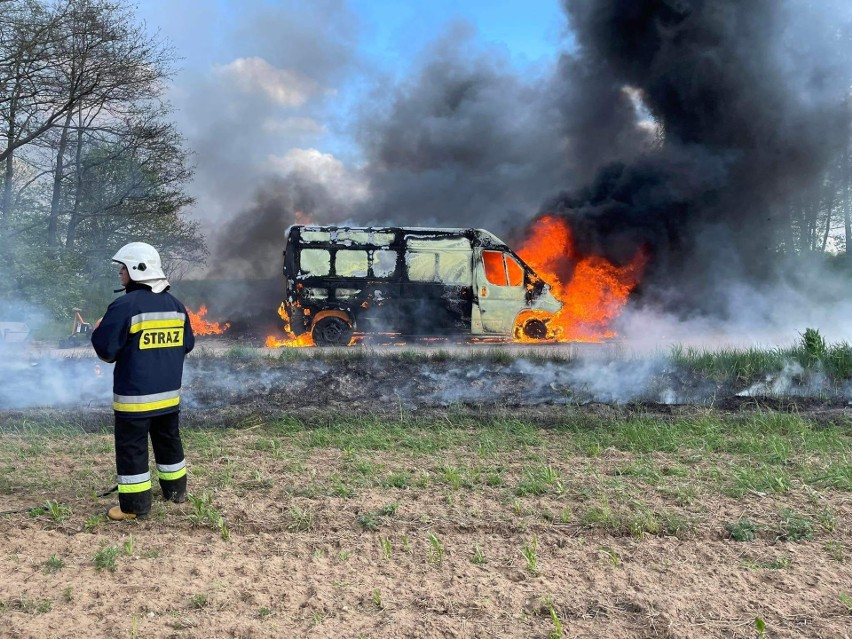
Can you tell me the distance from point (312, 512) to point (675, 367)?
5879 millimetres

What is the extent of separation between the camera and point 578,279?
15.4 meters

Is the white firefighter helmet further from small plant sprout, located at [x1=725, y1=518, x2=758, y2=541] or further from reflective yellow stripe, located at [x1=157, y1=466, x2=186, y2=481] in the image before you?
small plant sprout, located at [x1=725, y1=518, x2=758, y2=541]

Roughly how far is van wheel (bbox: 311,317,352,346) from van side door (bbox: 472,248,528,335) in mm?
2630

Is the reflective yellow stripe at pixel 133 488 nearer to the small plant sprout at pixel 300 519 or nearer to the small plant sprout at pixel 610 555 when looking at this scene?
the small plant sprout at pixel 300 519

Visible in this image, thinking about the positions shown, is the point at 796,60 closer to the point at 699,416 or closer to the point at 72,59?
the point at 699,416

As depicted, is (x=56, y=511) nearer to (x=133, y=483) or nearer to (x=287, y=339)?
(x=133, y=483)

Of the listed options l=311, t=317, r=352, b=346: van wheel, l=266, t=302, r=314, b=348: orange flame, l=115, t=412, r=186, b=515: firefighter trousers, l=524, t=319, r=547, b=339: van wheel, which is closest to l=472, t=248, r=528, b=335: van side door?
l=524, t=319, r=547, b=339: van wheel

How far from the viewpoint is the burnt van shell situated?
1209cm

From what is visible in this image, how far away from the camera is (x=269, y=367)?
820cm

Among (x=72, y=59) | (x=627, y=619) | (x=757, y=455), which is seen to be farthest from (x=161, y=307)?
(x=72, y=59)

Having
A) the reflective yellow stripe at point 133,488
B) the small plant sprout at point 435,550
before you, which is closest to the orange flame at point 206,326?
the reflective yellow stripe at point 133,488

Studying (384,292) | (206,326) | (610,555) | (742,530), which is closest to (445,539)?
(610,555)

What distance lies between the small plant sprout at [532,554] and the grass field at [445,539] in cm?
1

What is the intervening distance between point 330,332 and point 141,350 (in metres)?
8.25
